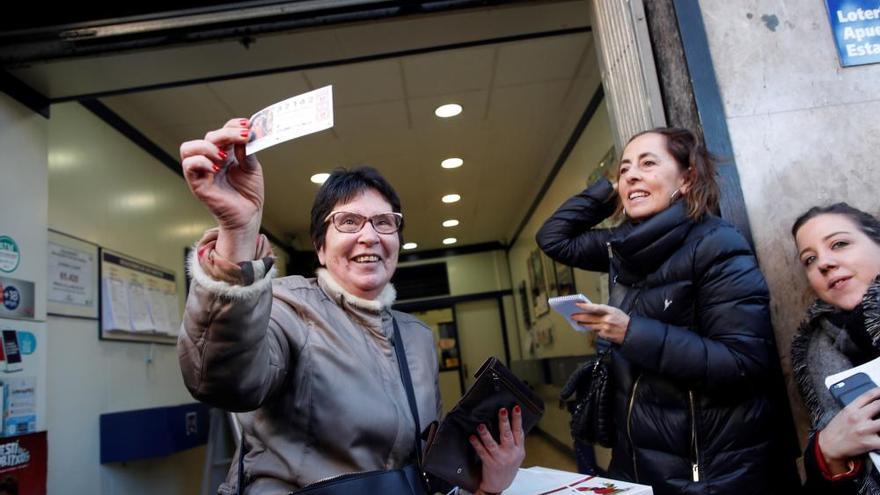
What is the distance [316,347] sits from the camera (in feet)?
3.80

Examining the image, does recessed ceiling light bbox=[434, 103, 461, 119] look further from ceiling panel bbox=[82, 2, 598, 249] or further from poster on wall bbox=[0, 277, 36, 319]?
poster on wall bbox=[0, 277, 36, 319]

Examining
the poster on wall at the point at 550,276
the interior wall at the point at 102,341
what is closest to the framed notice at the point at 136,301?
the interior wall at the point at 102,341

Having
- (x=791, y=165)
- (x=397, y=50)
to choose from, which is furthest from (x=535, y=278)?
(x=791, y=165)

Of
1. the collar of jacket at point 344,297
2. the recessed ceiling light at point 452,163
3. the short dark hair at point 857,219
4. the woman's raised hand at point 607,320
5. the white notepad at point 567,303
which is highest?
the recessed ceiling light at point 452,163

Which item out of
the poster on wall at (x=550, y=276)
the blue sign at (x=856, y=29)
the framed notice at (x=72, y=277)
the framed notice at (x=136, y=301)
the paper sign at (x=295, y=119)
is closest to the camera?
the paper sign at (x=295, y=119)

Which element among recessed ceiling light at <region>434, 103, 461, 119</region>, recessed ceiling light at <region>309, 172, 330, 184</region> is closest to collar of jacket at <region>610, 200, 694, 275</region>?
recessed ceiling light at <region>434, 103, 461, 119</region>

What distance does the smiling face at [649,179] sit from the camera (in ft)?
5.39

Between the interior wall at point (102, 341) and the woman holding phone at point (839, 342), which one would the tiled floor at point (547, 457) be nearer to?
the interior wall at point (102, 341)

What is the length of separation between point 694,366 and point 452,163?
171 inches

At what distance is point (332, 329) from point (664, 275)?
0.84 metres

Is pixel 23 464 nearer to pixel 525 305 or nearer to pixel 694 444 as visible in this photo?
pixel 694 444

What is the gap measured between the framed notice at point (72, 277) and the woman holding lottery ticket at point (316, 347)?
2.35m

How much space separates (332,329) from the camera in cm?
Answer: 119

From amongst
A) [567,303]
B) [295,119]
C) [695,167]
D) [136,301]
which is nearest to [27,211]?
[136,301]
